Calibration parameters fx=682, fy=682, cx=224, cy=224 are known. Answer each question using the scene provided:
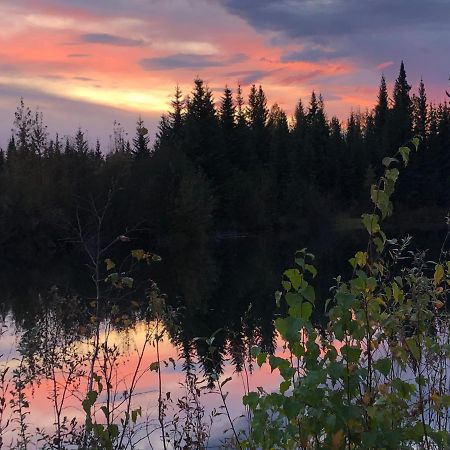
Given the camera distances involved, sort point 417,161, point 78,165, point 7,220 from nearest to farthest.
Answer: point 7,220
point 78,165
point 417,161

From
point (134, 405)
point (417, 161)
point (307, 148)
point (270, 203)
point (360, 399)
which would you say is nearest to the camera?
point (360, 399)

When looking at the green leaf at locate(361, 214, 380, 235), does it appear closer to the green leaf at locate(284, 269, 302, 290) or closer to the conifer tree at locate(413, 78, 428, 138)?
the green leaf at locate(284, 269, 302, 290)

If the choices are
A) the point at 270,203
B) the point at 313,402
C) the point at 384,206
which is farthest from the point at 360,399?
the point at 270,203

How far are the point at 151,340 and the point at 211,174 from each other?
2047 inches

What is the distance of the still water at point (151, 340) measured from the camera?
22.0 feet

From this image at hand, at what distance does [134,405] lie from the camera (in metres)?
10.5

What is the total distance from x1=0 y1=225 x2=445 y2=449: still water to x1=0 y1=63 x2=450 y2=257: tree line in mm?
3901

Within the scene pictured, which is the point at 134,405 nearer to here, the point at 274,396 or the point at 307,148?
the point at 274,396

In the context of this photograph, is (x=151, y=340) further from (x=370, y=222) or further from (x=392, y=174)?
(x=392, y=174)

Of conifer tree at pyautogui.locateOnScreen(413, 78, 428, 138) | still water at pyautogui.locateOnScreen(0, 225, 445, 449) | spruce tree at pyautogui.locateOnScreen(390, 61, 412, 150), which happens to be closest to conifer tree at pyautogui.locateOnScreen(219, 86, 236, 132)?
still water at pyautogui.locateOnScreen(0, 225, 445, 449)

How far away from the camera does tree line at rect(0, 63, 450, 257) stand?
44719 millimetres

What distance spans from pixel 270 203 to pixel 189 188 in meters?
19.1

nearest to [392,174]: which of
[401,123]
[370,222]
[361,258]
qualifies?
[370,222]

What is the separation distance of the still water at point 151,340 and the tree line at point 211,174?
12.8ft
